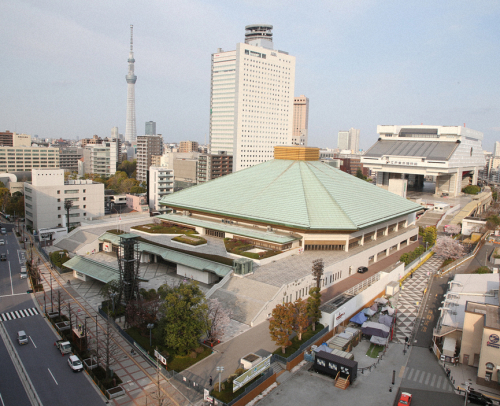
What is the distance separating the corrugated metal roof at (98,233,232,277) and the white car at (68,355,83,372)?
435 inches

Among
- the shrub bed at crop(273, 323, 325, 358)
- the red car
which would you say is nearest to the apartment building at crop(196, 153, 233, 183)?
the shrub bed at crop(273, 323, 325, 358)

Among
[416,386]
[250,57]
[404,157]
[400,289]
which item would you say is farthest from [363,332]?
[250,57]

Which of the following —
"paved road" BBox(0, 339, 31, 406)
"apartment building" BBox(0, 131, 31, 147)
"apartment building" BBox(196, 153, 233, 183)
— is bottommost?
"paved road" BBox(0, 339, 31, 406)

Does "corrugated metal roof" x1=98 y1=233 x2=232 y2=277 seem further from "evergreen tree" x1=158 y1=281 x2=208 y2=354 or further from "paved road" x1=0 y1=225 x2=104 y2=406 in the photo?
"paved road" x1=0 y1=225 x2=104 y2=406

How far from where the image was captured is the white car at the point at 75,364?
26.3 m

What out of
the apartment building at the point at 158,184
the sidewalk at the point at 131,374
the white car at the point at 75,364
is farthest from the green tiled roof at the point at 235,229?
the apartment building at the point at 158,184

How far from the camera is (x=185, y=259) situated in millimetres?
41344

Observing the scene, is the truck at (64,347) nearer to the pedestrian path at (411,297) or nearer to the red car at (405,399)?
the red car at (405,399)

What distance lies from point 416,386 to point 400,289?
61.9ft

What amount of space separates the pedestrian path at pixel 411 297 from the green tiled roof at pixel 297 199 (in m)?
7.99

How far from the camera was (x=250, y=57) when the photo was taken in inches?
5197

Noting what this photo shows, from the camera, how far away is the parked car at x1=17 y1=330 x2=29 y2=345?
29.8 m

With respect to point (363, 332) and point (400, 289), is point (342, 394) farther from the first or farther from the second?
point (400, 289)

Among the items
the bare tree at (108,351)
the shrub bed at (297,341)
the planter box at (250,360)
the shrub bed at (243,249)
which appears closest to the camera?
the planter box at (250,360)
